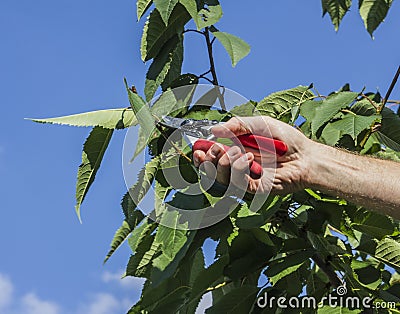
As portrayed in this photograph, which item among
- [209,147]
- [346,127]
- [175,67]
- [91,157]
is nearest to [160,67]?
[175,67]

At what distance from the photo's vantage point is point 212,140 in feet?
5.75

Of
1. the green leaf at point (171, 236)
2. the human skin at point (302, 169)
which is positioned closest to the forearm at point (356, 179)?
the human skin at point (302, 169)

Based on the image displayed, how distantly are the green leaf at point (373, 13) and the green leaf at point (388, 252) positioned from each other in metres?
0.74

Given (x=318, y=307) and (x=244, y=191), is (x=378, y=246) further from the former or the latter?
(x=244, y=191)

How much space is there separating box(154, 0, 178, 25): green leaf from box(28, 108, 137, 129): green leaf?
0.27 metres

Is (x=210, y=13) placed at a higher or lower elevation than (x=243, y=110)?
higher

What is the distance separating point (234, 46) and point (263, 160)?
325 mm

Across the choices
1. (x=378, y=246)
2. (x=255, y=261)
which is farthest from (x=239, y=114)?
(x=378, y=246)

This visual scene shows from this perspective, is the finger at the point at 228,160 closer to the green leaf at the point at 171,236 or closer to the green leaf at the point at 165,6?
the green leaf at the point at 171,236

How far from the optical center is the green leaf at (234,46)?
6.32 ft

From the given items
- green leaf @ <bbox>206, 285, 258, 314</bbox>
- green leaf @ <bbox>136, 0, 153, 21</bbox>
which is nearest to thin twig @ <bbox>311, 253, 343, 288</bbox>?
green leaf @ <bbox>206, 285, 258, 314</bbox>

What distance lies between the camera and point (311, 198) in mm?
2068

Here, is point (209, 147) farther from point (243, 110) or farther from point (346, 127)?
point (346, 127)

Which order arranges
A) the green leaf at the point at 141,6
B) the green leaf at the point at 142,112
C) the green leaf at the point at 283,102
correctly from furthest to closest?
the green leaf at the point at 283,102
the green leaf at the point at 141,6
the green leaf at the point at 142,112
